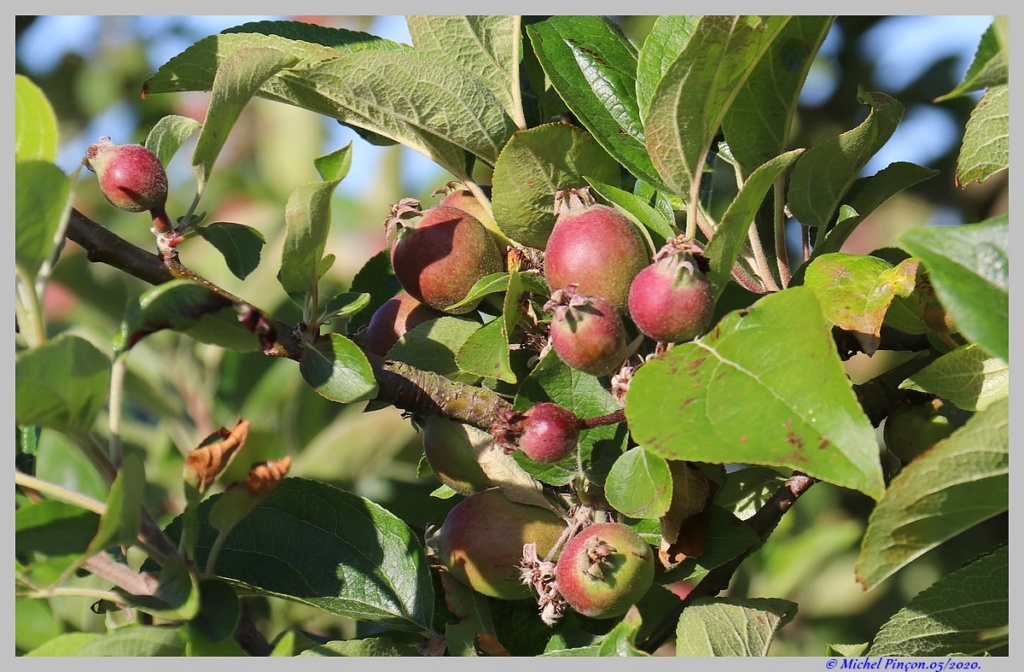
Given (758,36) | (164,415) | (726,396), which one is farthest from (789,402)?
(164,415)

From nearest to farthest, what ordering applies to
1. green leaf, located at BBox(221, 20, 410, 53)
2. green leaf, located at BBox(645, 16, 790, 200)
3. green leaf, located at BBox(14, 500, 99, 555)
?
green leaf, located at BBox(14, 500, 99, 555) → green leaf, located at BBox(645, 16, 790, 200) → green leaf, located at BBox(221, 20, 410, 53)

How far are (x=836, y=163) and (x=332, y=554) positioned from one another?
0.77 m

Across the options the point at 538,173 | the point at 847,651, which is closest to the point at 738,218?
the point at 538,173

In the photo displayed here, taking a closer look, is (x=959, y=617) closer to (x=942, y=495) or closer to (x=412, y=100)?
(x=942, y=495)

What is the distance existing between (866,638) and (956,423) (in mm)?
1764

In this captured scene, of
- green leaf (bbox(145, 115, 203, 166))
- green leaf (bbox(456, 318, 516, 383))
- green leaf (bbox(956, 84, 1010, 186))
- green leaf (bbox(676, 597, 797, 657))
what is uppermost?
green leaf (bbox(145, 115, 203, 166))

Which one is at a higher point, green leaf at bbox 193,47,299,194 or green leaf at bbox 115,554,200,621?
green leaf at bbox 193,47,299,194

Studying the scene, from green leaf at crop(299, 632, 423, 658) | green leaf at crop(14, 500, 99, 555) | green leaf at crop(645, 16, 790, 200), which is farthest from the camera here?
green leaf at crop(299, 632, 423, 658)

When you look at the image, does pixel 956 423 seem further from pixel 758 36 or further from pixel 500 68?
pixel 500 68

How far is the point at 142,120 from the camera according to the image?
3.46m

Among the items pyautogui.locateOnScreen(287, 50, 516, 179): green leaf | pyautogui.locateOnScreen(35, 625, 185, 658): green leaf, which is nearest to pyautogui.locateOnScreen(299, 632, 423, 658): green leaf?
pyautogui.locateOnScreen(35, 625, 185, 658): green leaf

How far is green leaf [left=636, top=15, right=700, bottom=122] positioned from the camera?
1.16 metres

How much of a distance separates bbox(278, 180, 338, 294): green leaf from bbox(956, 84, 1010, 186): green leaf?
2.34 ft

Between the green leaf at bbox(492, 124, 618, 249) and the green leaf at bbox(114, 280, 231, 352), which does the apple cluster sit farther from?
the green leaf at bbox(114, 280, 231, 352)
